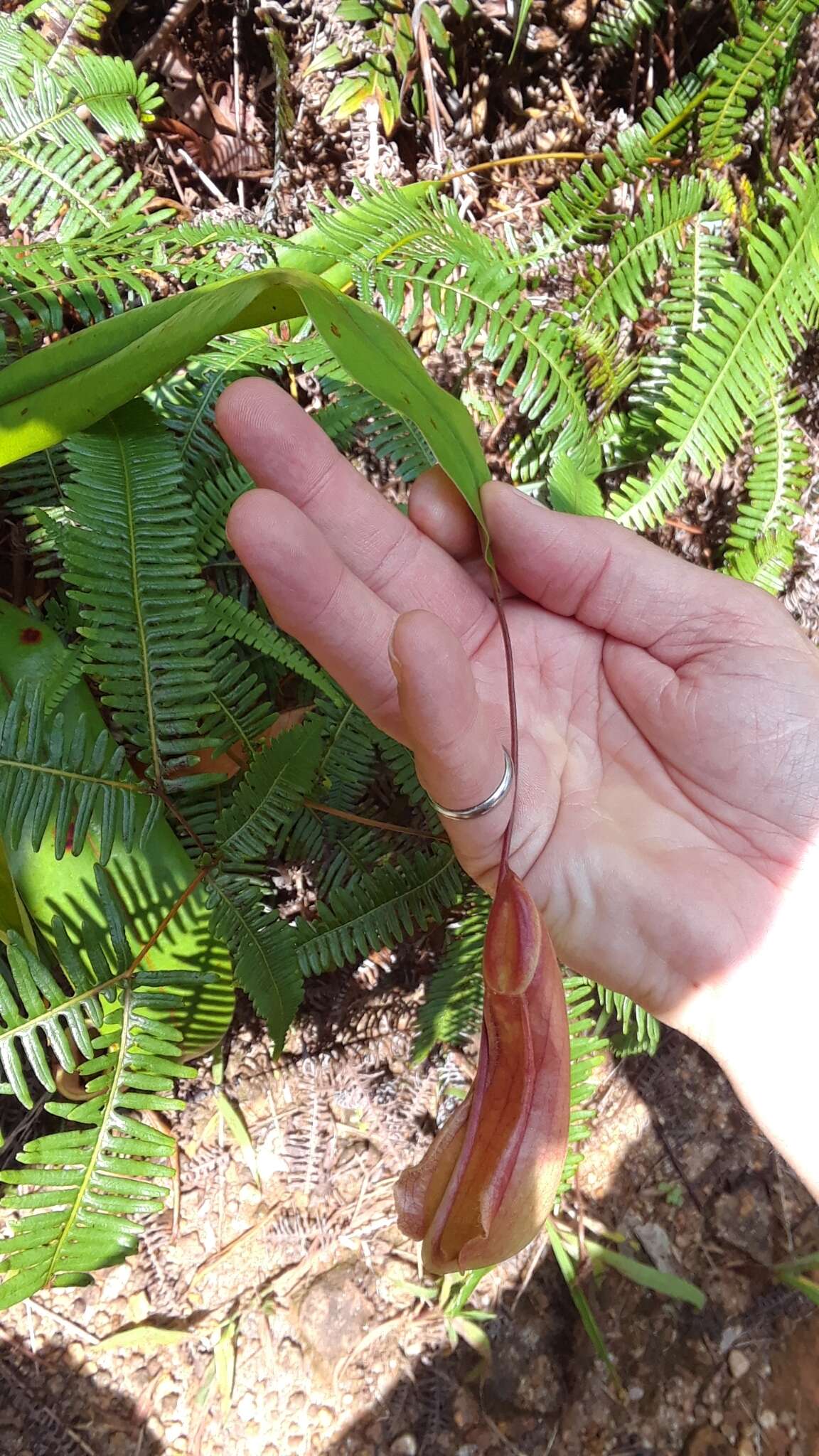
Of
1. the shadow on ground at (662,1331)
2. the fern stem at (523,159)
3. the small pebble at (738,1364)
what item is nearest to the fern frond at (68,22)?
the fern stem at (523,159)

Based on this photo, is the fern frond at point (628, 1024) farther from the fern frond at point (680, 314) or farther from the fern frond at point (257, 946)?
the fern frond at point (680, 314)

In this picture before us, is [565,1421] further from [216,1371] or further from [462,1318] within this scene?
[216,1371]

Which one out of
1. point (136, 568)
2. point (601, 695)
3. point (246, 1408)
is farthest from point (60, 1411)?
point (601, 695)

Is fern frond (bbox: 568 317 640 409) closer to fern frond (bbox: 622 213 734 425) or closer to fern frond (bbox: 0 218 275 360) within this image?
fern frond (bbox: 622 213 734 425)

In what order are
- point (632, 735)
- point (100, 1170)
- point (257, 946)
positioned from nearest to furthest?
point (100, 1170)
point (257, 946)
point (632, 735)

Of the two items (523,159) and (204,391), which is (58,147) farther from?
(523,159)

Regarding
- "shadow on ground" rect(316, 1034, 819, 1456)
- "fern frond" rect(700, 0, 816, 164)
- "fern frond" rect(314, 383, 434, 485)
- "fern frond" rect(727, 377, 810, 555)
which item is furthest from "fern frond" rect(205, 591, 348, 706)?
"fern frond" rect(700, 0, 816, 164)
